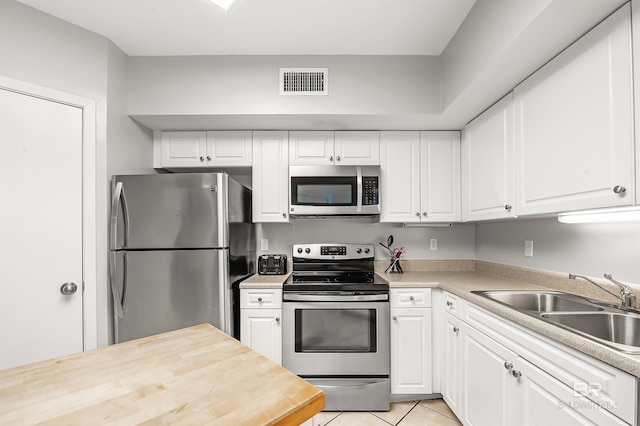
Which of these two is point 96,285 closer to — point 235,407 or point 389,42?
point 235,407

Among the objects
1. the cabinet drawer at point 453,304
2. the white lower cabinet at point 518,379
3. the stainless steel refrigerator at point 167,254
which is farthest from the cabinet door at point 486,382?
the stainless steel refrigerator at point 167,254

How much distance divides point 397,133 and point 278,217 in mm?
1269

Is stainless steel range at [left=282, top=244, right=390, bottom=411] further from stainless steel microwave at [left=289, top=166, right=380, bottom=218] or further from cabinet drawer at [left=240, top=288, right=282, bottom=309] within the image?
Result: stainless steel microwave at [left=289, top=166, right=380, bottom=218]

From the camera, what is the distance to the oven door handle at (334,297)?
205 centimetres

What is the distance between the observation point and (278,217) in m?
2.42

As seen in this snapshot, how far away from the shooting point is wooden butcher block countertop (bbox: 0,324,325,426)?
625 millimetres

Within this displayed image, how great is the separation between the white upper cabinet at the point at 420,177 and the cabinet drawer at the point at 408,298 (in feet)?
2.02

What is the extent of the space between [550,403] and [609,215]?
2.75 feet

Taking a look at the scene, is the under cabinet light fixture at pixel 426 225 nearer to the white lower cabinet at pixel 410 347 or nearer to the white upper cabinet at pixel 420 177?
the white upper cabinet at pixel 420 177

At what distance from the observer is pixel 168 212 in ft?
6.42

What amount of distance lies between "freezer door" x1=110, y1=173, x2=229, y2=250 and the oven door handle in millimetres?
674

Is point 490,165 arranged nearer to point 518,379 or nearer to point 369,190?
point 369,190

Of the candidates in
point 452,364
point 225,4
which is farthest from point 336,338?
point 225,4

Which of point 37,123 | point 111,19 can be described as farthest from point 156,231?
point 111,19
